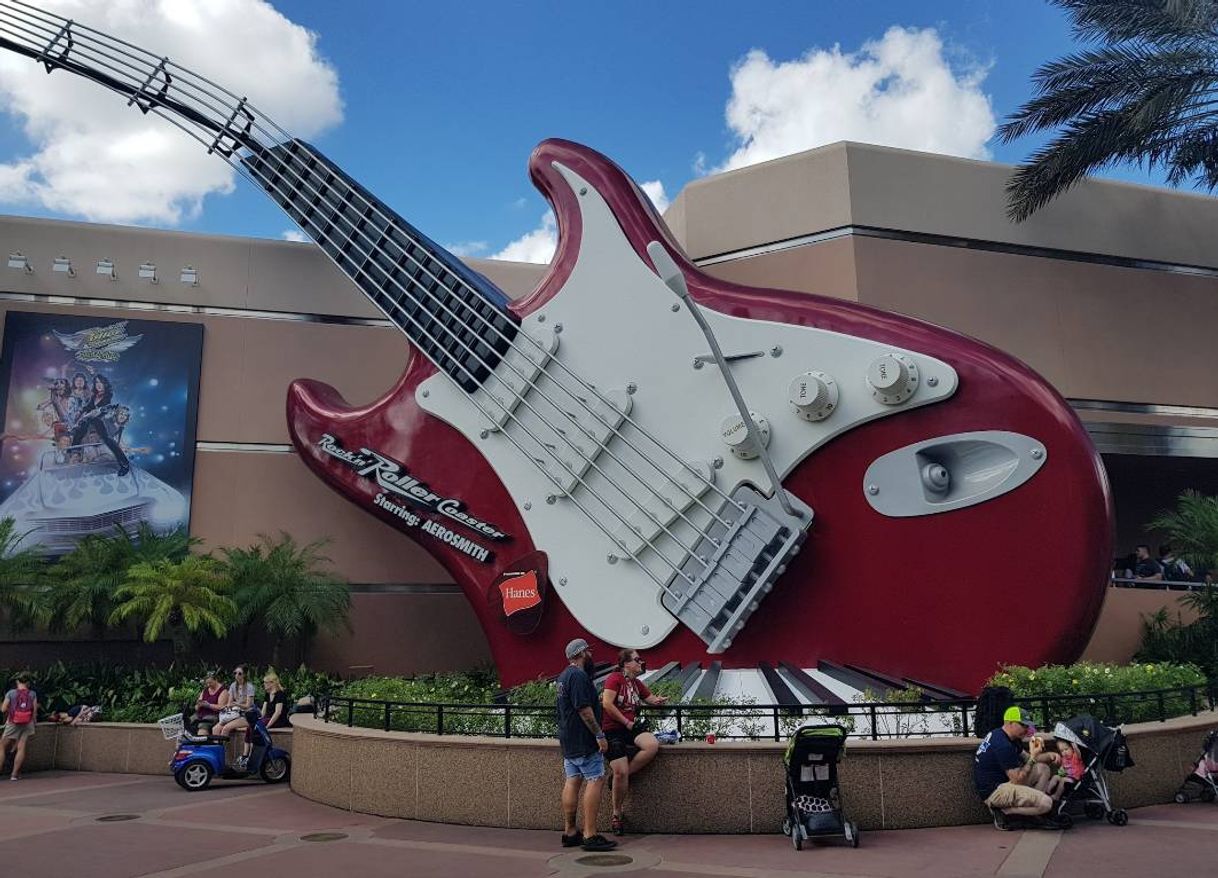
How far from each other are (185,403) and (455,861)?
45.8 ft

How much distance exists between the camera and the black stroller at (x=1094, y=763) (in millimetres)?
7168

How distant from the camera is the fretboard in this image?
1357 cm

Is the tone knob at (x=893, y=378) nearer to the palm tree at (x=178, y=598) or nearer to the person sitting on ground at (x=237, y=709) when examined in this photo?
the person sitting on ground at (x=237, y=709)

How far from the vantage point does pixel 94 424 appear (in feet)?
57.8

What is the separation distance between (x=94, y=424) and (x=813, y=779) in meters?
15.6

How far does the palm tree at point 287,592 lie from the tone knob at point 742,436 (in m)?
8.15

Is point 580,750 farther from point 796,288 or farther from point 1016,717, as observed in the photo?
point 796,288

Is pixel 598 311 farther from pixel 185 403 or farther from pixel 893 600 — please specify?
pixel 185 403

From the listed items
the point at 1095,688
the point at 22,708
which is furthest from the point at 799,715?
the point at 22,708

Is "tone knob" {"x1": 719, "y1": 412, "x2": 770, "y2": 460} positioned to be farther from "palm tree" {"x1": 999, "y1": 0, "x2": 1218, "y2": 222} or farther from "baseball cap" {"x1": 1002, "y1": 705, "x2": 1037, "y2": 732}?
"palm tree" {"x1": 999, "y1": 0, "x2": 1218, "y2": 222}

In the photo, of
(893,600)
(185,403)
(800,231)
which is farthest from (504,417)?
(185,403)

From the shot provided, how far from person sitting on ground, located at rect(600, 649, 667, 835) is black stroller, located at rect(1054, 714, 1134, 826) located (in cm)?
315

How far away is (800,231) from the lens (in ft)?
53.9

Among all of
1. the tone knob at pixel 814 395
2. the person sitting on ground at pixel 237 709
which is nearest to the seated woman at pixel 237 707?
the person sitting on ground at pixel 237 709
